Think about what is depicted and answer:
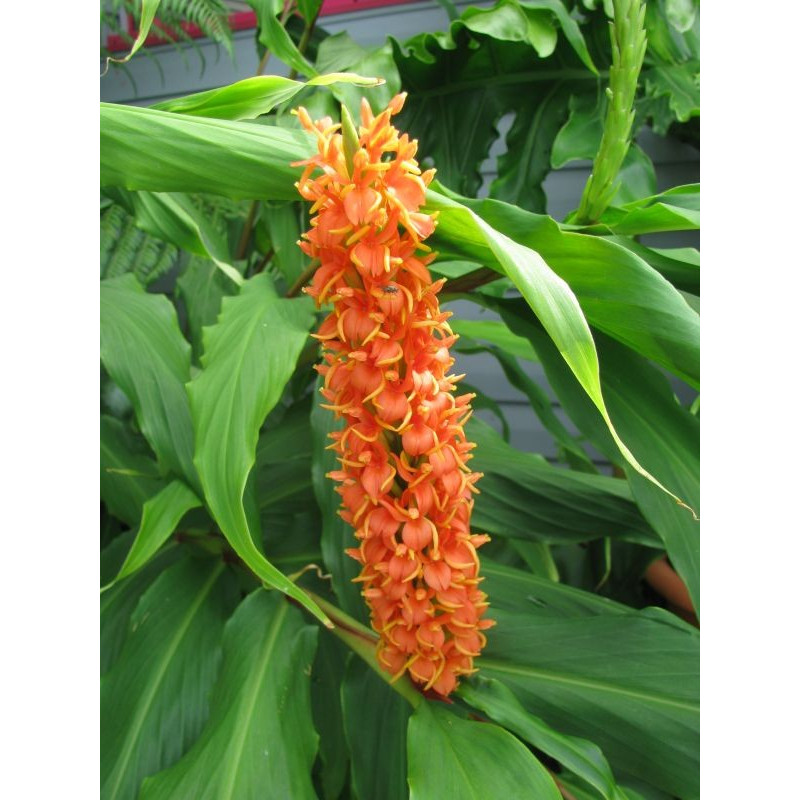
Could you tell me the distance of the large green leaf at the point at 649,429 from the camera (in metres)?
0.53

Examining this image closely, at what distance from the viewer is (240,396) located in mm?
511

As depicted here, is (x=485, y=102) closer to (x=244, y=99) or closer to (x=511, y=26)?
(x=511, y=26)

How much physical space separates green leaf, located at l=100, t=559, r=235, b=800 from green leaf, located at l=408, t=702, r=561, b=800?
0.24 meters

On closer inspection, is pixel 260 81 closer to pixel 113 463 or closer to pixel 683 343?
pixel 683 343

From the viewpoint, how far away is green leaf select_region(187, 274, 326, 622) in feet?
1.47

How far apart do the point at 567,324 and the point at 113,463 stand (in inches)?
25.3

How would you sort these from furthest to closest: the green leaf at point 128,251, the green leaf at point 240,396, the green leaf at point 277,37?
1. the green leaf at point 128,251
2. the green leaf at point 277,37
3. the green leaf at point 240,396

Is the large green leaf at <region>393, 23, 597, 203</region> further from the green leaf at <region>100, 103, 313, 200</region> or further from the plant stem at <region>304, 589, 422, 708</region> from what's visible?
the plant stem at <region>304, 589, 422, 708</region>

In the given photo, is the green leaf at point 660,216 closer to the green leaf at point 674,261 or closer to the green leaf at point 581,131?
the green leaf at point 674,261

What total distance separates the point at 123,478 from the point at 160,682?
29 cm

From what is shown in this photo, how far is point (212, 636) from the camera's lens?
0.65 metres

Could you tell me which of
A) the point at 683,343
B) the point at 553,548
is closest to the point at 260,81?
the point at 683,343

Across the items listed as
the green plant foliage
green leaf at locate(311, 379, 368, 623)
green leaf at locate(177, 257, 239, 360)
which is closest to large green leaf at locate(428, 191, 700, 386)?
the green plant foliage

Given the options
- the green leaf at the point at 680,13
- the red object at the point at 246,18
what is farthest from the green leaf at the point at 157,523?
the red object at the point at 246,18
